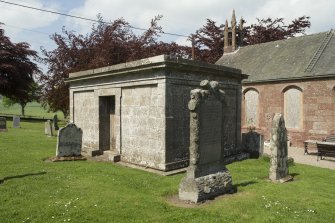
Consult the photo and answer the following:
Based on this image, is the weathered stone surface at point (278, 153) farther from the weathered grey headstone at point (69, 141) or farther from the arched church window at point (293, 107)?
the arched church window at point (293, 107)

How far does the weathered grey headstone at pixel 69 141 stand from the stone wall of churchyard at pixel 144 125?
6.73ft

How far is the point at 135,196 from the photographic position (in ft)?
23.4

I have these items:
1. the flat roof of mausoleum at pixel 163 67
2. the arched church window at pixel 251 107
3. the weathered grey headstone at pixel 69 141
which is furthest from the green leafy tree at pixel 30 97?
the arched church window at pixel 251 107

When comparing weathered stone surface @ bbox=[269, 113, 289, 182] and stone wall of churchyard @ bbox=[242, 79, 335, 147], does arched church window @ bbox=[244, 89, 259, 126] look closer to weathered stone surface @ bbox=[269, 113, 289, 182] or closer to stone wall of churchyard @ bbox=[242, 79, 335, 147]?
stone wall of churchyard @ bbox=[242, 79, 335, 147]

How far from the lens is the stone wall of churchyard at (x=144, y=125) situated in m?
9.78

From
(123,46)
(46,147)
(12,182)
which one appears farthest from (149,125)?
(123,46)

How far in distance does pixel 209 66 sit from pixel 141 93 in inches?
108

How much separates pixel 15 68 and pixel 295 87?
2909cm

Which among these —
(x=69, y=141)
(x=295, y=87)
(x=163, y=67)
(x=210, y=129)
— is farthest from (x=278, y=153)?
(x=295, y=87)

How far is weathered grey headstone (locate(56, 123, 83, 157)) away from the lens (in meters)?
11.6

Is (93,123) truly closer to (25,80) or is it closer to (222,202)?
(222,202)

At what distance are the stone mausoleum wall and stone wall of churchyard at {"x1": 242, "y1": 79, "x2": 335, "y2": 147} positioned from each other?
7.17 metres

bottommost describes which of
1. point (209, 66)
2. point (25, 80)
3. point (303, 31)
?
point (209, 66)

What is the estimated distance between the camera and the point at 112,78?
1188cm
